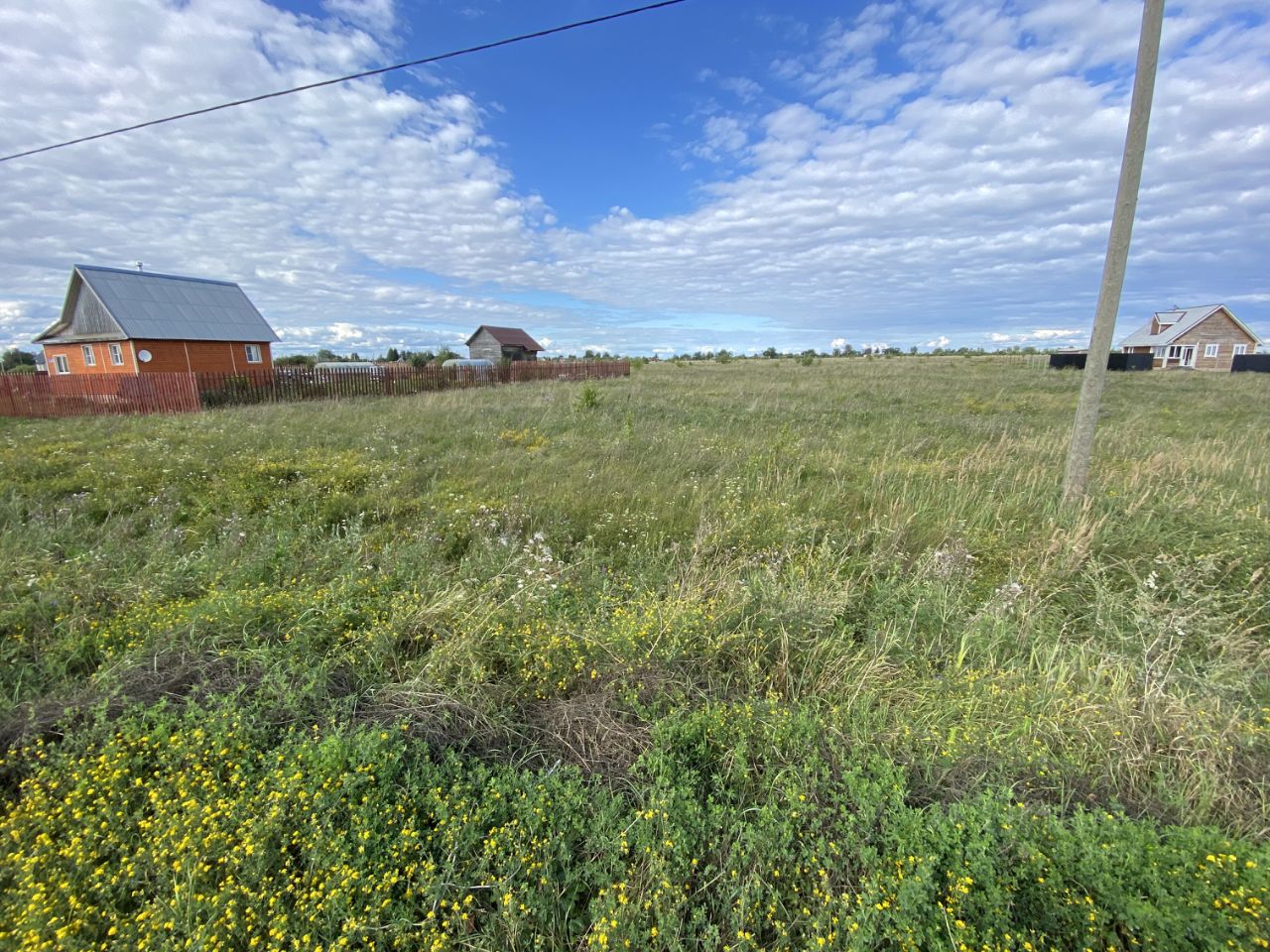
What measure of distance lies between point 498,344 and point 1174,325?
56.2 meters

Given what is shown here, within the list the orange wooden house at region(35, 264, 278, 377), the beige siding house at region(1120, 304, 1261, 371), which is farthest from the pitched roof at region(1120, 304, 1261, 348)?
the orange wooden house at region(35, 264, 278, 377)

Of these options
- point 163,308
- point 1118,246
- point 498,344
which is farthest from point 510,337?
point 1118,246

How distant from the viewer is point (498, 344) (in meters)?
51.0

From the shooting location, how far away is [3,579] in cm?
349

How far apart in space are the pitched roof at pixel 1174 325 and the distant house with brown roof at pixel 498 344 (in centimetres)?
5130

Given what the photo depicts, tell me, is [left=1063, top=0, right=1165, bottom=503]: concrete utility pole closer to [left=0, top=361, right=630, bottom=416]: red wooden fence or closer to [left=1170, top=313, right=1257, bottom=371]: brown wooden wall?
[left=0, top=361, right=630, bottom=416]: red wooden fence

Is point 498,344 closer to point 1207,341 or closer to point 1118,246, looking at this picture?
point 1118,246

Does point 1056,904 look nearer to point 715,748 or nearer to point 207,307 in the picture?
point 715,748

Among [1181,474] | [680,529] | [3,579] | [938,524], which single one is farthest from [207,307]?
[1181,474]

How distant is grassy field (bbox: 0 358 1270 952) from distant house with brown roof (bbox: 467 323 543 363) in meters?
48.2

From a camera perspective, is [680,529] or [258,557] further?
[680,529]

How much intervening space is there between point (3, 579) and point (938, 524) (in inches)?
Answer: 280

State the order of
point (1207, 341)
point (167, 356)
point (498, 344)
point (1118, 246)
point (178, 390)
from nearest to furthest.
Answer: point (1118, 246)
point (178, 390)
point (167, 356)
point (1207, 341)
point (498, 344)

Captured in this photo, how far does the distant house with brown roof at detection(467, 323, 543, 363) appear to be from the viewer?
168 feet
